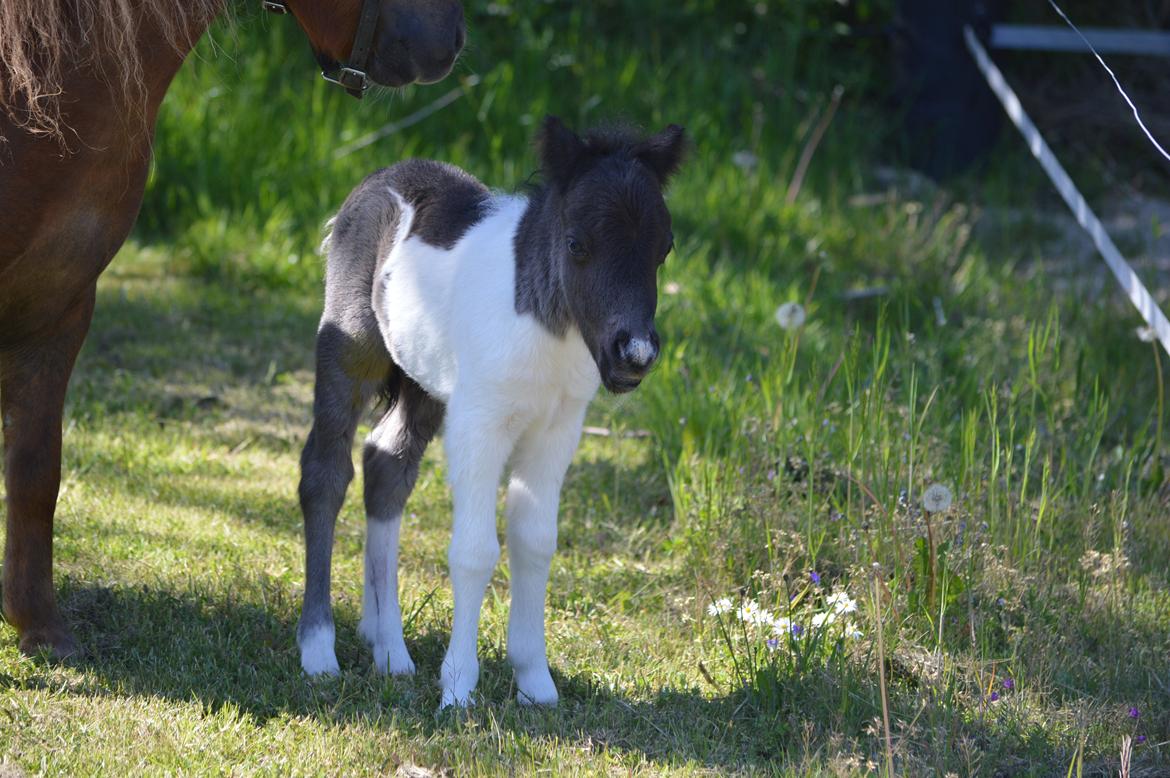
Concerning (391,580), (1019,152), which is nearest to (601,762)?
(391,580)

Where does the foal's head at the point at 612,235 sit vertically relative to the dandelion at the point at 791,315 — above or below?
above

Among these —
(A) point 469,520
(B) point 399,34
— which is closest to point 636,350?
(A) point 469,520

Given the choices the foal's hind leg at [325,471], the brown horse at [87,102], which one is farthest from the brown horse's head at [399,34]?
the foal's hind leg at [325,471]

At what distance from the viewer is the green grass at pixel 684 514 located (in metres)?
3.15

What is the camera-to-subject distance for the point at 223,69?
7945 mm

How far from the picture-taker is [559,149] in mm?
3041

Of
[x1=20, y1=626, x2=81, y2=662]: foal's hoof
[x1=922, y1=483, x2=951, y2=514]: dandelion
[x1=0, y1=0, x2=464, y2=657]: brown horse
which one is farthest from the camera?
[x1=20, y1=626, x2=81, y2=662]: foal's hoof

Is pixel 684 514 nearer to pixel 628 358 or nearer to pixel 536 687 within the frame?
pixel 536 687

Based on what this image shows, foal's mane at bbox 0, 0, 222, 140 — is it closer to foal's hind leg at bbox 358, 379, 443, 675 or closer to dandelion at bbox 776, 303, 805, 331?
A: foal's hind leg at bbox 358, 379, 443, 675

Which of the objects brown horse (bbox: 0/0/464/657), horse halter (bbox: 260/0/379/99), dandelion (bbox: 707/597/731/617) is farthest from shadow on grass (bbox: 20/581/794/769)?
horse halter (bbox: 260/0/379/99)

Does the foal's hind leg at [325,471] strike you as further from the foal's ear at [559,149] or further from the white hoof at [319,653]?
the foal's ear at [559,149]

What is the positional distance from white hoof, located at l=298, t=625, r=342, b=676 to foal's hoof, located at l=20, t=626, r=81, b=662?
59cm

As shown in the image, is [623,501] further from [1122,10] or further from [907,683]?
[1122,10]

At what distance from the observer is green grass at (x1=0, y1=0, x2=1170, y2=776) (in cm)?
315
